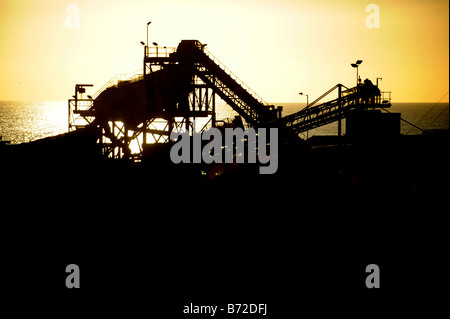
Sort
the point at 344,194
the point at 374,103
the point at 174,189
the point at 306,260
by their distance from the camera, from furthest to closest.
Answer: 1. the point at 374,103
2. the point at 174,189
3. the point at 344,194
4. the point at 306,260

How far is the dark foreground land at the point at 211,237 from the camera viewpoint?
2045 centimetres

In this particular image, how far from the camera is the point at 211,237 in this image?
88.6ft

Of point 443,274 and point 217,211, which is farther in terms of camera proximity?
point 217,211

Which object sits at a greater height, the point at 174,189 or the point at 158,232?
the point at 174,189

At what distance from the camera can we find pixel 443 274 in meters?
22.0

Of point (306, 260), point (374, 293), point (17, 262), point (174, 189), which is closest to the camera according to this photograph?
point (374, 293)

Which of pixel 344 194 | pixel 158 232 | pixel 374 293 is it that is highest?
pixel 344 194

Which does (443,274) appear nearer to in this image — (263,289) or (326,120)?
(263,289)

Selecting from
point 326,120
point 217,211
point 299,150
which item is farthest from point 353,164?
point 217,211

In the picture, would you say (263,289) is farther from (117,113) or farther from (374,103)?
(117,113)

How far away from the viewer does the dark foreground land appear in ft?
67.1

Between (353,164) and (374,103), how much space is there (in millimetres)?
9188

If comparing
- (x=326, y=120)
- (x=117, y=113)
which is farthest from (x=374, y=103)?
(x=117, y=113)

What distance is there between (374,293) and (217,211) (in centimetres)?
1214
